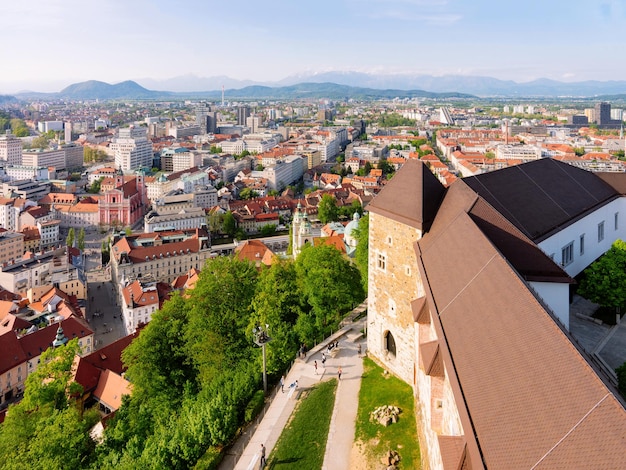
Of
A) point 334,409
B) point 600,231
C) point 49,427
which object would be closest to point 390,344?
point 334,409

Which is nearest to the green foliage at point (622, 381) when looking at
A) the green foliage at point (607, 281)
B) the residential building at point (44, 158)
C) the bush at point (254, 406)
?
the green foliage at point (607, 281)

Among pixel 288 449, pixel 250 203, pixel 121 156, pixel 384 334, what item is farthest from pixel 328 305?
pixel 121 156

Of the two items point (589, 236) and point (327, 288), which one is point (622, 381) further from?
point (327, 288)

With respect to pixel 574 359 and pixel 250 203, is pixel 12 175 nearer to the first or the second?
pixel 250 203

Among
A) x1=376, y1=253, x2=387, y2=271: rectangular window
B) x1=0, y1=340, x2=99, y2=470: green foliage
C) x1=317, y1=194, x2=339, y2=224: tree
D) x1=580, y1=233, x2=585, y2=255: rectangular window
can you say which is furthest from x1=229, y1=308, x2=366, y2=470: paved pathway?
x1=317, y1=194, x2=339, y2=224: tree

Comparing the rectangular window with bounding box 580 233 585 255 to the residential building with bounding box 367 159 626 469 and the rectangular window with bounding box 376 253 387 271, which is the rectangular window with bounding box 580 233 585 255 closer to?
the residential building with bounding box 367 159 626 469

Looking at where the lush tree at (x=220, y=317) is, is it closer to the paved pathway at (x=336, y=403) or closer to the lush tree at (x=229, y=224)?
the paved pathway at (x=336, y=403)
